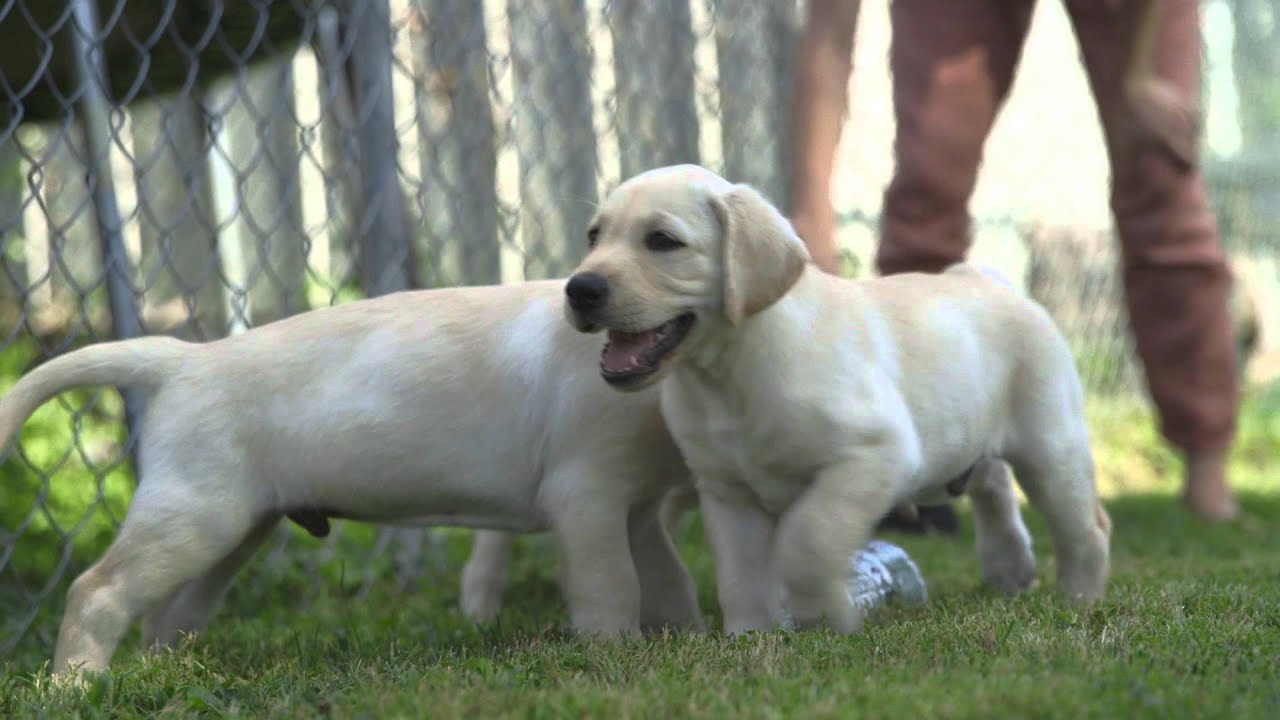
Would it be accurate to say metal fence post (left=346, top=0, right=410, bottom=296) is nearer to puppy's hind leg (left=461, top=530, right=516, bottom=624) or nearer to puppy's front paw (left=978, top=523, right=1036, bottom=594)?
puppy's hind leg (left=461, top=530, right=516, bottom=624)

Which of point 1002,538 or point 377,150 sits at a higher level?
point 377,150

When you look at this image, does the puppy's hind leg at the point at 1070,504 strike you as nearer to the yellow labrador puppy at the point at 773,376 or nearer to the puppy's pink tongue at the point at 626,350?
the yellow labrador puppy at the point at 773,376

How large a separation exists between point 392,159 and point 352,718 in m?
2.71

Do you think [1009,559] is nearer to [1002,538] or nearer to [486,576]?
[1002,538]

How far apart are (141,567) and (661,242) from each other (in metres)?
1.14

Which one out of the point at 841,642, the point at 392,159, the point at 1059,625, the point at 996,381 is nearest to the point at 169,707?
the point at 841,642

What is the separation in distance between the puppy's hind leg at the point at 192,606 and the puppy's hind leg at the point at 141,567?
35 centimetres

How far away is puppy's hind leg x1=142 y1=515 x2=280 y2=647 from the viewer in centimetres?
321

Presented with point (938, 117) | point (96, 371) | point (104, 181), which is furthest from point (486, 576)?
point (938, 117)

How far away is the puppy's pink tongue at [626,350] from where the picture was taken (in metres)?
2.68

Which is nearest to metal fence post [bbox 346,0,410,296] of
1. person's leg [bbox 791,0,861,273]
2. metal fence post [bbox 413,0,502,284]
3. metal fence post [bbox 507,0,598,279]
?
metal fence post [bbox 413,0,502,284]

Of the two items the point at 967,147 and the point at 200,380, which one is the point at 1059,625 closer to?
the point at 200,380

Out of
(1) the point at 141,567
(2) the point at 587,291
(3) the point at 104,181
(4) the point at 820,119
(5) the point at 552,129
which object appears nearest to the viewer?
(2) the point at 587,291

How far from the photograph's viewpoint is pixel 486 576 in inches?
144
